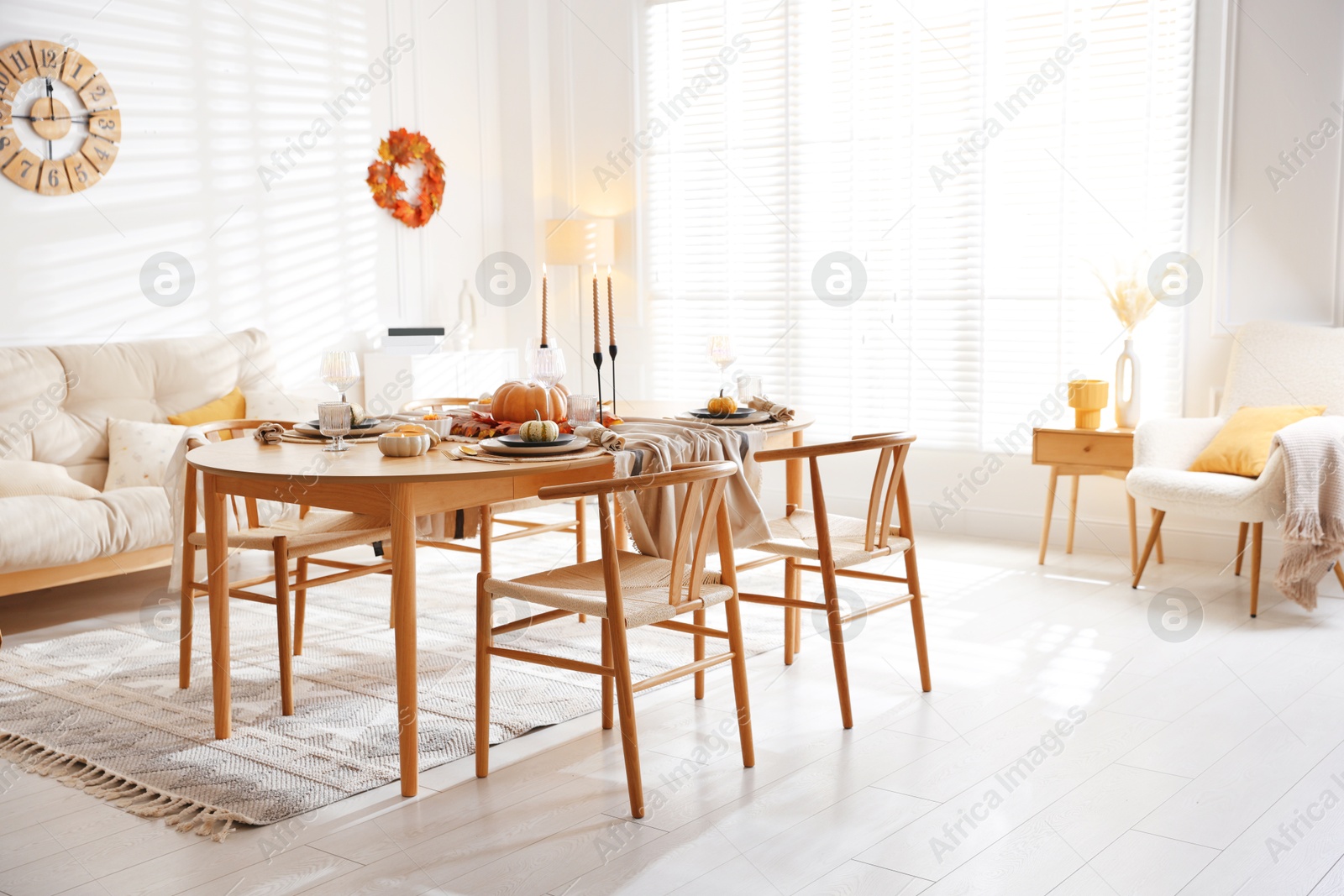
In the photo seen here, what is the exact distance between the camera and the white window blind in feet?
15.5

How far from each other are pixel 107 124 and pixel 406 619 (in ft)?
10.4

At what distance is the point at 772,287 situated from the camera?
570cm

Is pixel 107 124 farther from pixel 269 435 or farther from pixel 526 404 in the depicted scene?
pixel 526 404

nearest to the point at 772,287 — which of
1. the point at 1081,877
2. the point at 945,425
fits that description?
the point at 945,425

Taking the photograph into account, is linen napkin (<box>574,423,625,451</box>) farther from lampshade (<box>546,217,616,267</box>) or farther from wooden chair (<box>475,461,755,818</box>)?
lampshade (<box>546,217,616,267</box>)

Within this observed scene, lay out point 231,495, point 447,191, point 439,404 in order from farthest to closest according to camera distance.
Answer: point 447,191 → point 439,404 → point 231,495

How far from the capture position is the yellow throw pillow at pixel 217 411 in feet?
15.0

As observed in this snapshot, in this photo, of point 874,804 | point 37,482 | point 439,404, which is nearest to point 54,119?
point 37,482

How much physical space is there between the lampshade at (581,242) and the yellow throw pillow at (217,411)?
1.80 m

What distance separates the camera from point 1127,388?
4.57 meters

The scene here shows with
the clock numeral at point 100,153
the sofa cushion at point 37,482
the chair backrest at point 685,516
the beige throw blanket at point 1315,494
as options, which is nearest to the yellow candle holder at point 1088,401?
the beige throw blanket at point 1315,494

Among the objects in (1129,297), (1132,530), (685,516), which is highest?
(1129,297)

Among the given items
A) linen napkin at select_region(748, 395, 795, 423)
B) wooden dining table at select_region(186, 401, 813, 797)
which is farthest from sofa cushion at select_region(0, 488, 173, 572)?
linen napkin at select_region(748, 395, 795, 423)

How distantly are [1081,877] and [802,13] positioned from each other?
14.3ft
